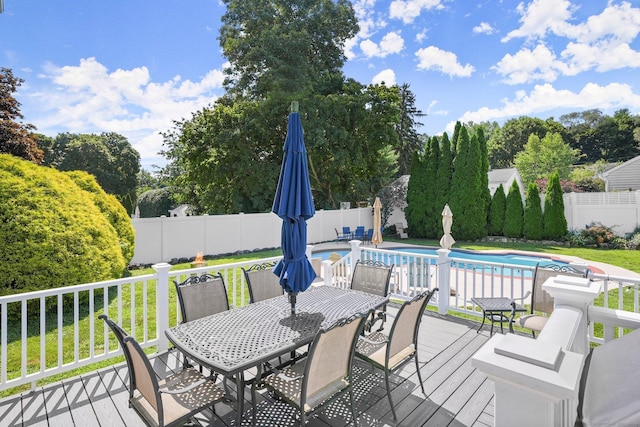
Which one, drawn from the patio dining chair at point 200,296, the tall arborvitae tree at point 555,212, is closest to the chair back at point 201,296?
the patio dining chair at point 200,296

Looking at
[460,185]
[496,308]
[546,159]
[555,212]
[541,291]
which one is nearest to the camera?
[541,291]

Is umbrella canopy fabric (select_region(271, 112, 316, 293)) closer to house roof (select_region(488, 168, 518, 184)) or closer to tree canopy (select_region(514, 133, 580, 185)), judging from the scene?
house roof (select_region(488, 168, 518, 184))

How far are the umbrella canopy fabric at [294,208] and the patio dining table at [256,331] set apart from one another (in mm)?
329

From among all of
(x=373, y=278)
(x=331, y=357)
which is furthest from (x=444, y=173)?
(x=331, y=357)

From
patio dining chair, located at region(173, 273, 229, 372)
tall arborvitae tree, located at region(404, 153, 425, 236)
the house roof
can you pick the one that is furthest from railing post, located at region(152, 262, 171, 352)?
the house roof

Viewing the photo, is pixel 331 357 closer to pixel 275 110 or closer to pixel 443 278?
pixel 443 278

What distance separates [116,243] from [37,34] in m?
11.0

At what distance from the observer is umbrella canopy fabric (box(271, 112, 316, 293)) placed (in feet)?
10.6

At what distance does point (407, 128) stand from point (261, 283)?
27.9 metres

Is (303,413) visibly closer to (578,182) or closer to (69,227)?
(69,227)

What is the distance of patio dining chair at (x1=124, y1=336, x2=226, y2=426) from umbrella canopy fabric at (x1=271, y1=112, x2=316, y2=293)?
1167 millimetres

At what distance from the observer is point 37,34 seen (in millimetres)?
11969

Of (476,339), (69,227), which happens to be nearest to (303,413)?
(476,339)

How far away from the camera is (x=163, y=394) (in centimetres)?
231
